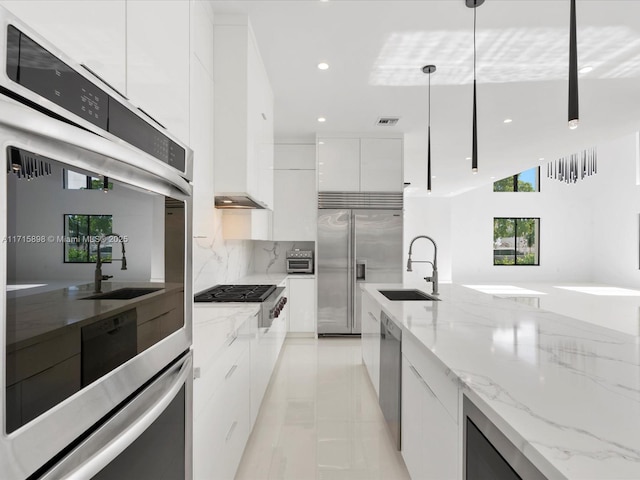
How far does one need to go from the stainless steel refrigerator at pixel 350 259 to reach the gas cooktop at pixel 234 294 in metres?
1.97

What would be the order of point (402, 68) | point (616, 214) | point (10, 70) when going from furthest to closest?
point (616, 214)
point (402, 68)
point (10, 70)

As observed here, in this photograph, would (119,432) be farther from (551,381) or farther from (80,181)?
(551,381)

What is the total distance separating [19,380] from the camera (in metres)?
0.46

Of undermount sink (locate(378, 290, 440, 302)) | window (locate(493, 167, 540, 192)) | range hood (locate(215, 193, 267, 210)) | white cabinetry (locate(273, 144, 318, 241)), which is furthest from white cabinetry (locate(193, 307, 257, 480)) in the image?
window (locate(493, 167, 540, 192))

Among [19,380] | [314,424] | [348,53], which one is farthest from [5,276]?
[348,53]

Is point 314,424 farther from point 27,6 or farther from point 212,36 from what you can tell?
point 212,36

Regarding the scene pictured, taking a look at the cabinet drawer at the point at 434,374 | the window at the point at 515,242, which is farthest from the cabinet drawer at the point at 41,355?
the window at the point at 515,242

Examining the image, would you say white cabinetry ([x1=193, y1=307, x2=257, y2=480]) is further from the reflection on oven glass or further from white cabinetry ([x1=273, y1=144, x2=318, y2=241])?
white cabinetry ([x1=273, y1=144, x2=318, y2=241])

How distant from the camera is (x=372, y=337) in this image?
3.10m

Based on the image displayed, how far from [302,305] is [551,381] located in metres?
4.08

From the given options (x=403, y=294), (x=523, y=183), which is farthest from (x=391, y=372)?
(x=523, y=183)

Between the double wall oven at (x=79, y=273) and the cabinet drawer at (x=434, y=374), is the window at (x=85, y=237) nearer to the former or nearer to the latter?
the double wall oven at (x=79, y=273)

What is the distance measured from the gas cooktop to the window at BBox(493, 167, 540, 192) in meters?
11.6

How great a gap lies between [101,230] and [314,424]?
2.45 meters
